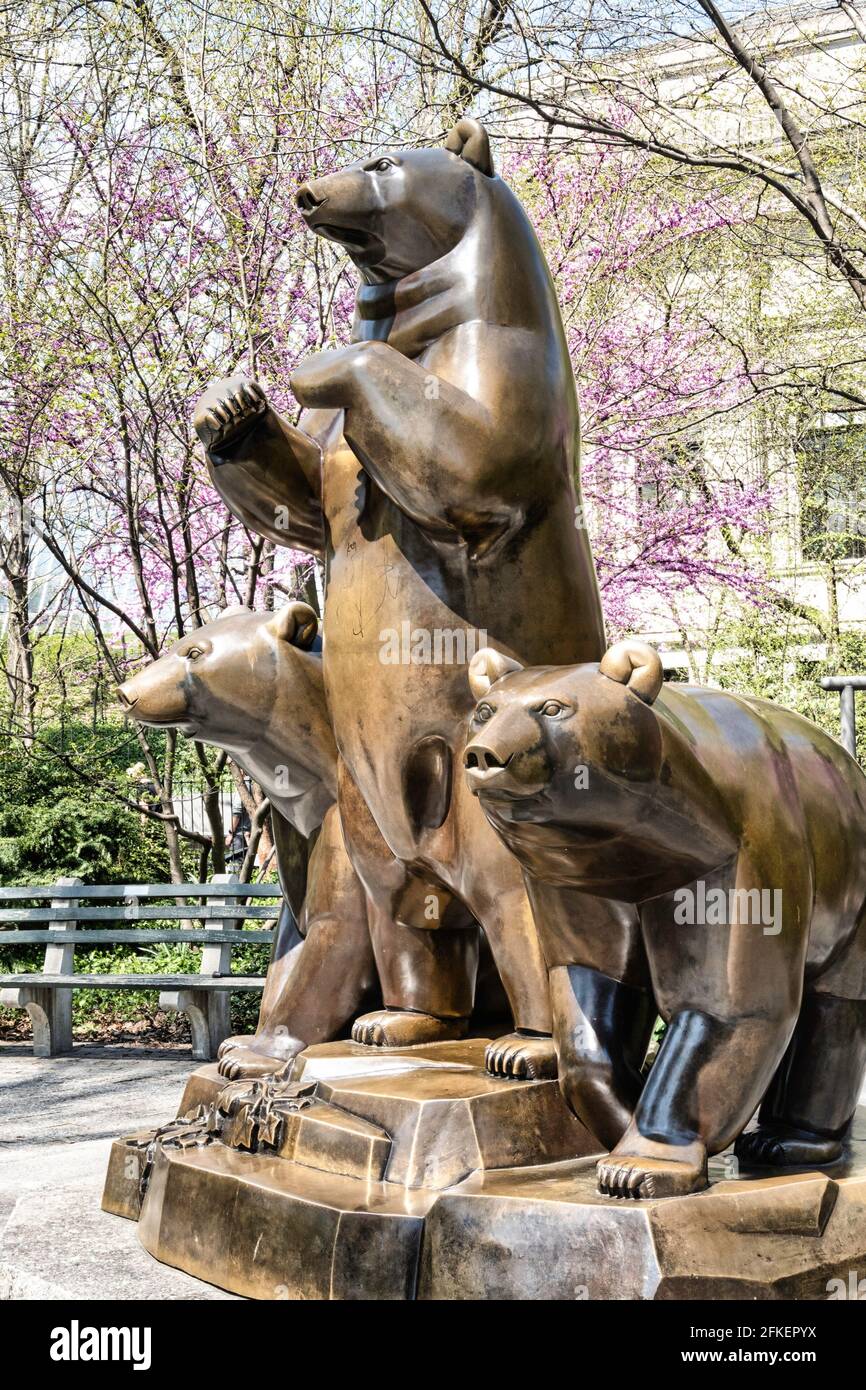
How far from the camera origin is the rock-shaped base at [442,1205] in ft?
6.97

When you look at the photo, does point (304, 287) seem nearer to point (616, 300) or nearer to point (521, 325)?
point (616, 300)

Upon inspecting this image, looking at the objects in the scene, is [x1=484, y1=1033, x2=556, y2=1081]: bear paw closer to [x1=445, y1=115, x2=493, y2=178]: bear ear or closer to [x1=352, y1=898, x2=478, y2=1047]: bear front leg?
[x1=352, y1=898, x2=478, y2=1047]: bear front leg

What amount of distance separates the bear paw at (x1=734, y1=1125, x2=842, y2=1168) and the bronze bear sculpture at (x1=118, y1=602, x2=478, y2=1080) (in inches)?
27.3

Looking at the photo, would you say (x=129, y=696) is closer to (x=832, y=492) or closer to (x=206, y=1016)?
(x=206, y=1016)

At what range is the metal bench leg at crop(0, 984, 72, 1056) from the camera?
8.73 m

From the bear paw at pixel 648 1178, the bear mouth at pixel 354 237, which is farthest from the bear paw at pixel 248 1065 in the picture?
the bear mouth at pixel 354 237

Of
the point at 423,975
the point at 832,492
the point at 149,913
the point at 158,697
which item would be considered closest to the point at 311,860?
the point at 423,975

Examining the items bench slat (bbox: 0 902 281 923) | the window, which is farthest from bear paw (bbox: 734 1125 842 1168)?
the window

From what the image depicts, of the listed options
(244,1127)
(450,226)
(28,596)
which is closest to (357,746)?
(244,1127)

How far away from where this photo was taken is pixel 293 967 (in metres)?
3.09

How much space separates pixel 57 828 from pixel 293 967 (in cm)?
810

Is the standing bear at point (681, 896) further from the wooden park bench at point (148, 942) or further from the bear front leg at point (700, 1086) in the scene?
the wooden park bench at point (148, 942)

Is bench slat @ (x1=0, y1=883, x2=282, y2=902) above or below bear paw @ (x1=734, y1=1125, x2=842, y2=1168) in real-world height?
above

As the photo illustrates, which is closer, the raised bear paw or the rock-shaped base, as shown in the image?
the rock-shaped base
